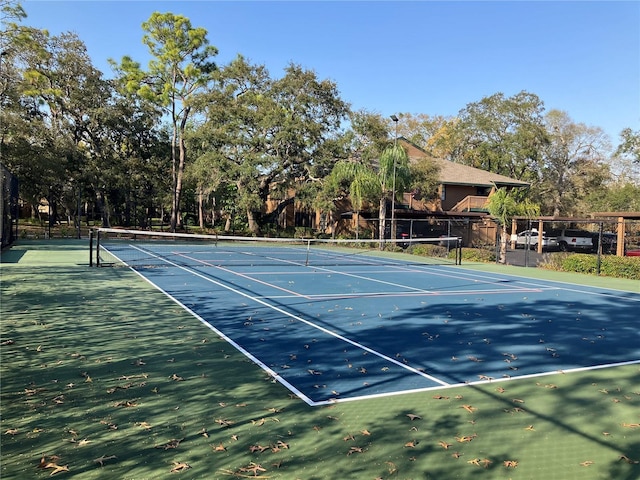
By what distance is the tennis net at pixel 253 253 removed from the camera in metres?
18.8

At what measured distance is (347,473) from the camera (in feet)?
11.2

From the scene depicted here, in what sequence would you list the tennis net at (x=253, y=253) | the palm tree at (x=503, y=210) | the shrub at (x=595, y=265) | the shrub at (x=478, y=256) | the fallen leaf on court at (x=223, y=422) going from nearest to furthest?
the fallen leaf on court at (x=223, y=422)
the tennis net at (x=253, y=253)
the shrub at (x=595, y=265)
the shrub at (x=478, y=256)
the palm tree at (x=503, y=210)

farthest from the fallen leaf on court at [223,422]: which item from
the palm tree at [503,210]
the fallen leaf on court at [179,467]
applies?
the palm tree at [503,210]

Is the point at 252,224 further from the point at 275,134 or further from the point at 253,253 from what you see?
the point at 253,253

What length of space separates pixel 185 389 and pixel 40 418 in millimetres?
1332

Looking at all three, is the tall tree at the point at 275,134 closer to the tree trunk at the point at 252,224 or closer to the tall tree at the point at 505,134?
the tree trunk at the point at 252,224

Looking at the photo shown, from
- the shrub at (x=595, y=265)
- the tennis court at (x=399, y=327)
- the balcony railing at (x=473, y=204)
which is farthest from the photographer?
the balcony railing at (x=473, y=204)

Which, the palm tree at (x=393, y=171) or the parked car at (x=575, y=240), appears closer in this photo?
the palm tree at (x=393, y=171)

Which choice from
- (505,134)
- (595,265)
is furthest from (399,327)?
(505,134)

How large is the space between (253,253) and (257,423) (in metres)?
22.0

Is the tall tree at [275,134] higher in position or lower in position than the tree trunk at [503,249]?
higher

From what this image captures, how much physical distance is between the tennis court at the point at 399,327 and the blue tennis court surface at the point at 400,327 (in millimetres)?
21

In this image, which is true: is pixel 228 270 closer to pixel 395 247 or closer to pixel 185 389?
pixel 185 389

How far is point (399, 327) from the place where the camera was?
8438mm
